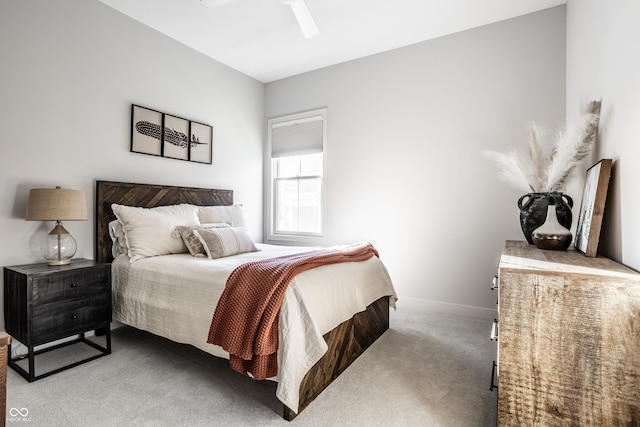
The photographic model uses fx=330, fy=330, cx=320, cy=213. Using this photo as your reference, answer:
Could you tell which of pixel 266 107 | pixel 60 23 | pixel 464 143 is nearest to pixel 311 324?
pixel 464 143

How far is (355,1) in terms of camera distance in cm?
278

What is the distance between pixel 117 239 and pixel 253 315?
1757 mm

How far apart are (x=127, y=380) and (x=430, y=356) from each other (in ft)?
6.71

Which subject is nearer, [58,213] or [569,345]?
[569,345]

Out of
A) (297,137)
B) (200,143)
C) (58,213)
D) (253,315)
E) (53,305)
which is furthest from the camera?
(297,137)

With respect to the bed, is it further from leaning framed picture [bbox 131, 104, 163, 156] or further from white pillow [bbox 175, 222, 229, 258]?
leaning framed picture [bbox 131, 104, 163, 156]

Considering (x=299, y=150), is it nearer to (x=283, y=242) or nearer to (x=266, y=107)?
(x=266, y=107)

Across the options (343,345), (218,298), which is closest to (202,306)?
(218,298)

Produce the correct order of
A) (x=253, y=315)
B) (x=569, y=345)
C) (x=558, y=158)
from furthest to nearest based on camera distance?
(x=558, y=158), (x=253, y=315), (x=569, y=345)

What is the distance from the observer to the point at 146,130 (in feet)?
10.4

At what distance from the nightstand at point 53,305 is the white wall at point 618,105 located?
309 centimetres

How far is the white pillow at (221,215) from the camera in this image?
10.8ft

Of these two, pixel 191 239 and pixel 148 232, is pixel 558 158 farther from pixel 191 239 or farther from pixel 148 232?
pixel 148 232

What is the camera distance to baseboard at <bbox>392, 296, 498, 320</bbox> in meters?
3.18
